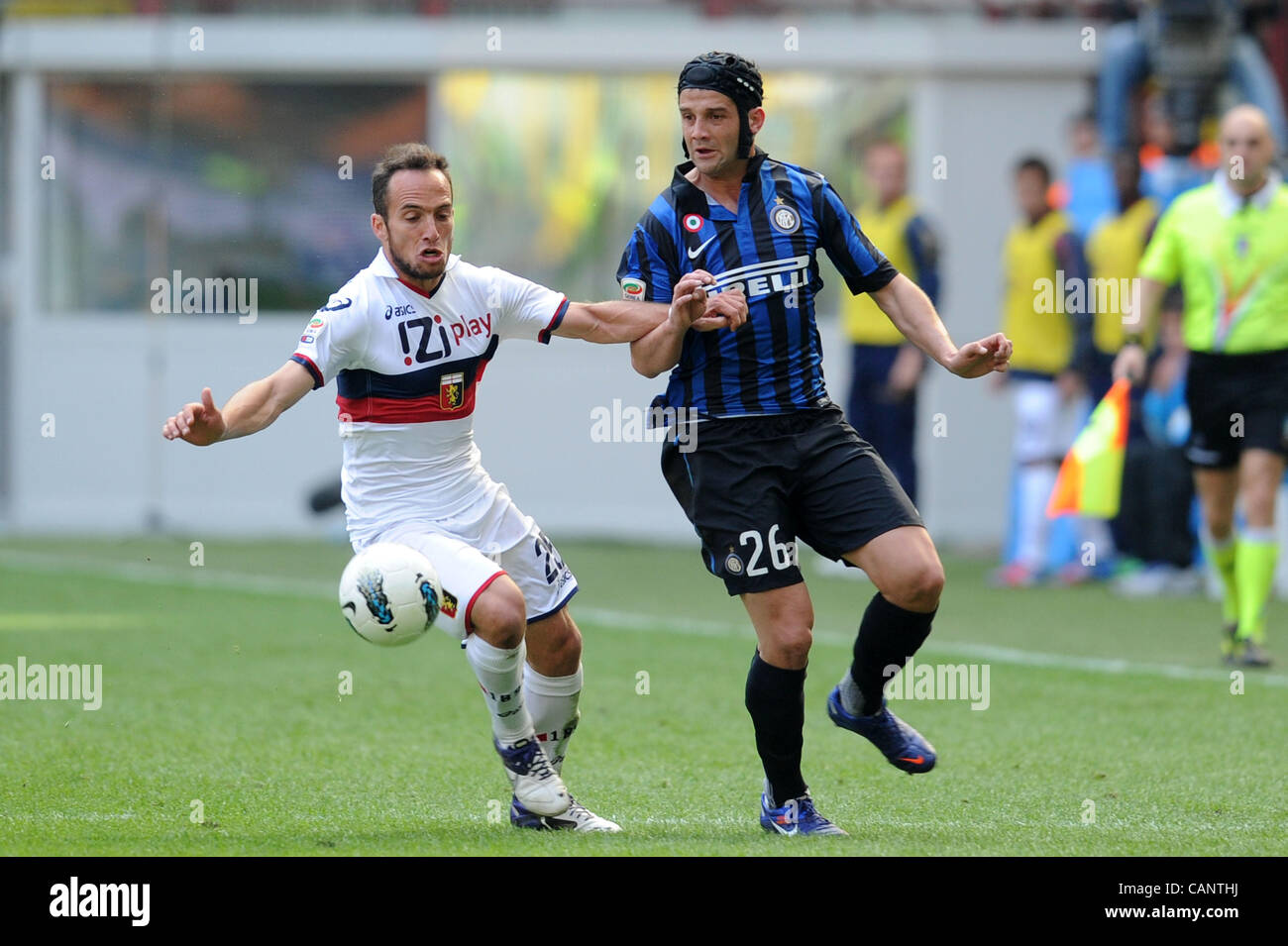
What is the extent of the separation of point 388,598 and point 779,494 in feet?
3.92

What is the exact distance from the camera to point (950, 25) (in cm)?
1605

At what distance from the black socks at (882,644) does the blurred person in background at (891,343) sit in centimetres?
704

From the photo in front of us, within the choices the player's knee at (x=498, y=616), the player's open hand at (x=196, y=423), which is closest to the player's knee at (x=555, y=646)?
the player's knee at (x=498, y=616)

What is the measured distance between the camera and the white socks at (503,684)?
18.2ft

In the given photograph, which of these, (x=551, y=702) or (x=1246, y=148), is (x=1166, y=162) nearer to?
(x=1246, y=148)

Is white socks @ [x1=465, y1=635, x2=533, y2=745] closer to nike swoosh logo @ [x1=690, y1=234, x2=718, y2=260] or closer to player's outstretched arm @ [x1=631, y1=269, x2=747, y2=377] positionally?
player's outstretched arm @ [x1=631, y1=269, x2=747, y2=377]

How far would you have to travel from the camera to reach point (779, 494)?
18.7ft

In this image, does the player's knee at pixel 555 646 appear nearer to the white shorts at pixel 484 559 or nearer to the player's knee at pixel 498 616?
the white shorts at pixel 484 559

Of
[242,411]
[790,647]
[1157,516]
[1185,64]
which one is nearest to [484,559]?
[242,411]

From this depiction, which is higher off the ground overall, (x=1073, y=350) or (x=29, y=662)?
(x=1073, y=350)

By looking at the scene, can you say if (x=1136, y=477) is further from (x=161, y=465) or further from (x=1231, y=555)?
(x=161, y=465)

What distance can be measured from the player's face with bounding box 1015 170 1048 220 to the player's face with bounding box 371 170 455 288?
7877mm
